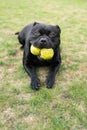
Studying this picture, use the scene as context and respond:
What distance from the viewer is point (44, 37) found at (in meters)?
3.64

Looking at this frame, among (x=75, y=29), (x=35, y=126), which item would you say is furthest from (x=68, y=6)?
(x=35, y=126)

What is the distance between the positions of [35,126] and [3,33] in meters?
3.24

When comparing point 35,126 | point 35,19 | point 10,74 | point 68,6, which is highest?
point 35,126

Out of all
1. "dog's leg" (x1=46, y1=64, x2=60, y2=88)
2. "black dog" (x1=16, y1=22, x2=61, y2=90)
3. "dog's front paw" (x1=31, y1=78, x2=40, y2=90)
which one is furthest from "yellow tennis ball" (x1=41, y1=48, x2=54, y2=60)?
"dog's front paw" (x1=31, y1=78, x2=40, y2=90)

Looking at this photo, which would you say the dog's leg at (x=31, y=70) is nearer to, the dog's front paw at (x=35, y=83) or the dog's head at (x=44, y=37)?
the dog's front paw at (x=35, y=83)

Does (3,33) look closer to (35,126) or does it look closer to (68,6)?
(35,126)

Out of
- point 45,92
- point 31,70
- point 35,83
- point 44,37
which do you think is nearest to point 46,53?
point 44,37

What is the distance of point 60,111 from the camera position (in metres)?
3.00

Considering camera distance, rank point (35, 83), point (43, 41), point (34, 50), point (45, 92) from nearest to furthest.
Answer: point (45, 92)
point (35, 83)
point (43, 41)
point (34, 50)

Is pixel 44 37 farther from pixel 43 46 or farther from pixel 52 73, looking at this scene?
pixel 52 73

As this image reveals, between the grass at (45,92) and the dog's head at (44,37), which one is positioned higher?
the dog's head at (44,37)

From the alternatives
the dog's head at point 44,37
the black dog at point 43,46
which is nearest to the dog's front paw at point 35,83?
the black dog at point 43,46

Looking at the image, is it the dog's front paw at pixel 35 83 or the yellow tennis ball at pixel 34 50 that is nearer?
the dog's front paw at pixel 35 83

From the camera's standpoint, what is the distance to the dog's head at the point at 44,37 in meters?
3.59
